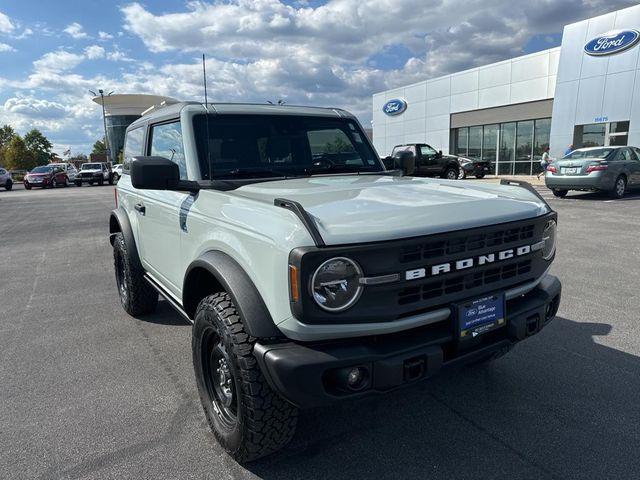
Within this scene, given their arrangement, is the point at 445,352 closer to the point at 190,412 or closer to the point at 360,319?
the point at 360,319

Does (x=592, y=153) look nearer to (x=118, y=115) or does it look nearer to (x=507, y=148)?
(x=507, y=148)

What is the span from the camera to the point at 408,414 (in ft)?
9.33

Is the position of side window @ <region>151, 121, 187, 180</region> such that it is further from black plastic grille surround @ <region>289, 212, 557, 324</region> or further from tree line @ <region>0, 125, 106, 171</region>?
tree line @ <region>0, 125, 106, 171</region>

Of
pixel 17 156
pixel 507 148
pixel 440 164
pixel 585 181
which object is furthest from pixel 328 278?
pixel 17 156

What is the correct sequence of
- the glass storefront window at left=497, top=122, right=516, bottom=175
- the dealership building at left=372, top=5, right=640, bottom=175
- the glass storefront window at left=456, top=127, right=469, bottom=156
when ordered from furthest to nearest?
1. the glass storefront window at left=456, top=127, right=469, bottom=156
2. the glass storefront window at left=497, top=122, right=516, bottom=175
3. the dealership building at left=372, top=5, right=640, bottom=175

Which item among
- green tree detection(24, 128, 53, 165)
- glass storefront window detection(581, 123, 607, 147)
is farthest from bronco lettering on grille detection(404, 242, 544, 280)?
green tree detection(24, 128, 53, 165)

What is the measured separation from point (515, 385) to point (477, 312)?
124 cm

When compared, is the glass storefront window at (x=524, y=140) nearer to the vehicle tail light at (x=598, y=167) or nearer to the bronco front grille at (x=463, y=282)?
the vehicle tail light at (x=598, y=167)

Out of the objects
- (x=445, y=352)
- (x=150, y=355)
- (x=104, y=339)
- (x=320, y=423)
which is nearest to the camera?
(x=445, y=352)

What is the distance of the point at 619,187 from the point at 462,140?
57.5 ft

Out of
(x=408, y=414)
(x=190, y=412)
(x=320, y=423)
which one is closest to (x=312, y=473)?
(x=320, y=423)

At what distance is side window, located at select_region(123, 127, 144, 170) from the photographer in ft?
14.4

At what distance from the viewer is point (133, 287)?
4434 mm

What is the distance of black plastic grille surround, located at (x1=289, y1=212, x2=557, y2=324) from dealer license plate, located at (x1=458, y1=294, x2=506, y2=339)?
0.05 metres
